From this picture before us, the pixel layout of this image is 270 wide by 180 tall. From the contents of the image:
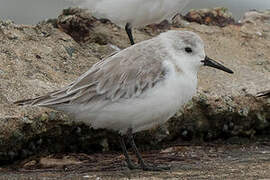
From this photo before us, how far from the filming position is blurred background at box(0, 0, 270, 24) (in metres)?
14.9

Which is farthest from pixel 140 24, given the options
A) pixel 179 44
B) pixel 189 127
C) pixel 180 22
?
pixel 179 44

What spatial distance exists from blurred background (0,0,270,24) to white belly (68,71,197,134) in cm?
1015

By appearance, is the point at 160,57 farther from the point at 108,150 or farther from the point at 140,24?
the point at 140,24

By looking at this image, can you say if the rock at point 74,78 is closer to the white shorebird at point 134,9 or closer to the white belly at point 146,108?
the white shorebird at point 134,9

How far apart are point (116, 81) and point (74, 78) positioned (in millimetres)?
1273

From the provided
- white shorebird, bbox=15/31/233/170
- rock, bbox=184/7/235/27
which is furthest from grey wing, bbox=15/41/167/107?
rock, bbox=184/7/235/27

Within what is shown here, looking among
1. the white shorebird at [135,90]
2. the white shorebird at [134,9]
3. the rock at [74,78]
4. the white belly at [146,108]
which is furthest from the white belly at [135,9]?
the white belly at [146,108]

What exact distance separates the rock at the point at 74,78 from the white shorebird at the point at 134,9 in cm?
38

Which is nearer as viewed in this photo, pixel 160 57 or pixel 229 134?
pixel 160 57

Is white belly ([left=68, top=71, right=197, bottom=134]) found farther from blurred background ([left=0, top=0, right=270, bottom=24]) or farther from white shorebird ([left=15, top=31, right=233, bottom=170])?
blurred background ([left=0, top=0, right=270, bottom=24])

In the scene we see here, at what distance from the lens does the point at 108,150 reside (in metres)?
5.60

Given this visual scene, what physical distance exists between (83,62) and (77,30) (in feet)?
4.25

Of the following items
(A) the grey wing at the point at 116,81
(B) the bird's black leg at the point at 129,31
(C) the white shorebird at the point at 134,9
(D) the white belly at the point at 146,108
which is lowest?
(D) the white belly at the point at 146,108

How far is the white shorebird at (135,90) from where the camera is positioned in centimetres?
476
